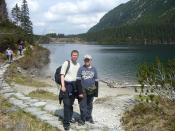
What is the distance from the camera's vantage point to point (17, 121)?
10938 millimetres

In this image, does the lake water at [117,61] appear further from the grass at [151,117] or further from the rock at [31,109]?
the rock at [31,109]

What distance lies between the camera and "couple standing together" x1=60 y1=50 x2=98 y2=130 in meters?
11.2

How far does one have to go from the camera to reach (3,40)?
49.1 m

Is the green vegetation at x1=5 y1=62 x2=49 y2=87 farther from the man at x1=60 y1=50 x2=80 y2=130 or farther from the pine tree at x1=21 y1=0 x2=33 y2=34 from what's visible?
the pine tree at x1=21 y1=0 x2=33 y2=34

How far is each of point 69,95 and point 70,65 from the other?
916 millimetres

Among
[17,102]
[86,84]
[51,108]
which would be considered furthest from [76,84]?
[17,102]

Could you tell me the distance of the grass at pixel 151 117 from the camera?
11504mm

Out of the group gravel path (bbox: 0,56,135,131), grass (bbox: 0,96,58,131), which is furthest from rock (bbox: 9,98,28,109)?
grass (bbox: 0,96,58,131)

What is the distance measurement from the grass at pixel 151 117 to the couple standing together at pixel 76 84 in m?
1.74

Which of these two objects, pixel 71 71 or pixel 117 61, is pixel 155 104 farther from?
pixel 117 61

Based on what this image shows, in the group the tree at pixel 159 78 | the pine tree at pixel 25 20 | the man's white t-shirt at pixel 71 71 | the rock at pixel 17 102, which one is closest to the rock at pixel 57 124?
the man's white t-shirt at pixel 71 71

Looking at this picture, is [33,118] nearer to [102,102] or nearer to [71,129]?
[71,129]

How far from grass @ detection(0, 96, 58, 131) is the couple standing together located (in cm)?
83

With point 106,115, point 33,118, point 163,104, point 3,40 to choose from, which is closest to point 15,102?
point 33,118
